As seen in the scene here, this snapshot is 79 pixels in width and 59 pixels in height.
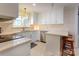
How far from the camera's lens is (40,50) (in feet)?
4.23

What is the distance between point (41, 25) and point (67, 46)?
0.41 metres

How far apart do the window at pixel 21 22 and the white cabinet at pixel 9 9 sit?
0.21 ft

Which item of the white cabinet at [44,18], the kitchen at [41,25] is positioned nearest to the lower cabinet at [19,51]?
the kitchen at [41,25]

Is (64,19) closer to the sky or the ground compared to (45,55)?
closer to the sky

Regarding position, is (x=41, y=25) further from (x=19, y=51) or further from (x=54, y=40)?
(x=19, y=51)

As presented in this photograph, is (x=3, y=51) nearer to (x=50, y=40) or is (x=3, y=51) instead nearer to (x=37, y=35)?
(x=37, y=35)

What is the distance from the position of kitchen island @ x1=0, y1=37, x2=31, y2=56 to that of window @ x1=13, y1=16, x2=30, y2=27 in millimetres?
167

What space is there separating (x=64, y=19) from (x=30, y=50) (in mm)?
556

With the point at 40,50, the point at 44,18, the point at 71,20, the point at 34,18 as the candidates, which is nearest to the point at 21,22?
the point at 34,18

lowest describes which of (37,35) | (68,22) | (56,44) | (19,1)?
(56,44)

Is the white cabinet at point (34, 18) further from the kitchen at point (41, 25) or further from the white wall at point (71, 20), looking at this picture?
the white wall at point (71, 20)

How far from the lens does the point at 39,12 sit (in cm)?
130

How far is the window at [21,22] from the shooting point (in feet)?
4.06

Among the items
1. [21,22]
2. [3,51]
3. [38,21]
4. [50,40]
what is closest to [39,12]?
[38,21]
